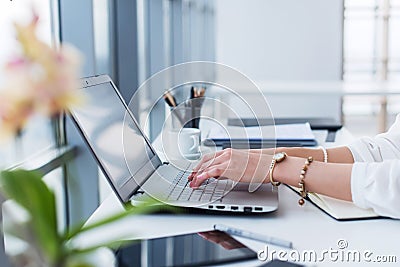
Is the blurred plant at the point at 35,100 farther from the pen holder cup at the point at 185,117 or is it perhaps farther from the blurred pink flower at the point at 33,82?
the pen holder cup at the point at 185,117

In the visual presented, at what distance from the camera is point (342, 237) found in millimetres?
927

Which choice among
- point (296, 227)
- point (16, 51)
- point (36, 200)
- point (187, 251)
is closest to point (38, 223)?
point (36, 200)

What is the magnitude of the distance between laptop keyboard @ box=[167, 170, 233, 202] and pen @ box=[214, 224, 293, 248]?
0.14 metres

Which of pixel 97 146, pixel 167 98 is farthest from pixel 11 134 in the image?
pixel 167 98

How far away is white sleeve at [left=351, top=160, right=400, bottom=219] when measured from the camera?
1.01m

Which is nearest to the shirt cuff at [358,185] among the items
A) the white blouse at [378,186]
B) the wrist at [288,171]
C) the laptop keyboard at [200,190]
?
the white blouse at [378,186]

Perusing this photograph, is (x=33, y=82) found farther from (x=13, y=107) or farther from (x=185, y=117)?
(x=185, y=117)

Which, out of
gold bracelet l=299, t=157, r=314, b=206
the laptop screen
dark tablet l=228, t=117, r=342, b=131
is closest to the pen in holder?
dark tablet l=228, t=117, r=342, b=131

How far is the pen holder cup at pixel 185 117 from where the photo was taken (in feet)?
5.49

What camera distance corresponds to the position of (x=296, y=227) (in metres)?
0.98

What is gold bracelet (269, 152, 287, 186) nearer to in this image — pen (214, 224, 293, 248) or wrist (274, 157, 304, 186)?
wrist (274, 157, 304, 186)

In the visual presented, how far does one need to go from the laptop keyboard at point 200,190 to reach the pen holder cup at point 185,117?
1.52 feet

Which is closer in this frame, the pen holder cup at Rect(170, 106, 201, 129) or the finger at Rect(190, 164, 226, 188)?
the finger at Rect(190, 164, 226, 188)

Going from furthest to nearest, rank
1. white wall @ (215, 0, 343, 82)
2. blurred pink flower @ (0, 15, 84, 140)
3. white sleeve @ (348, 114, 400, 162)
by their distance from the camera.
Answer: white wall @ (215, 0, 343, 82), white sleeve @ (348, 114, 400, 162), blurred pink flower @ (0, 15, 84, 140)
